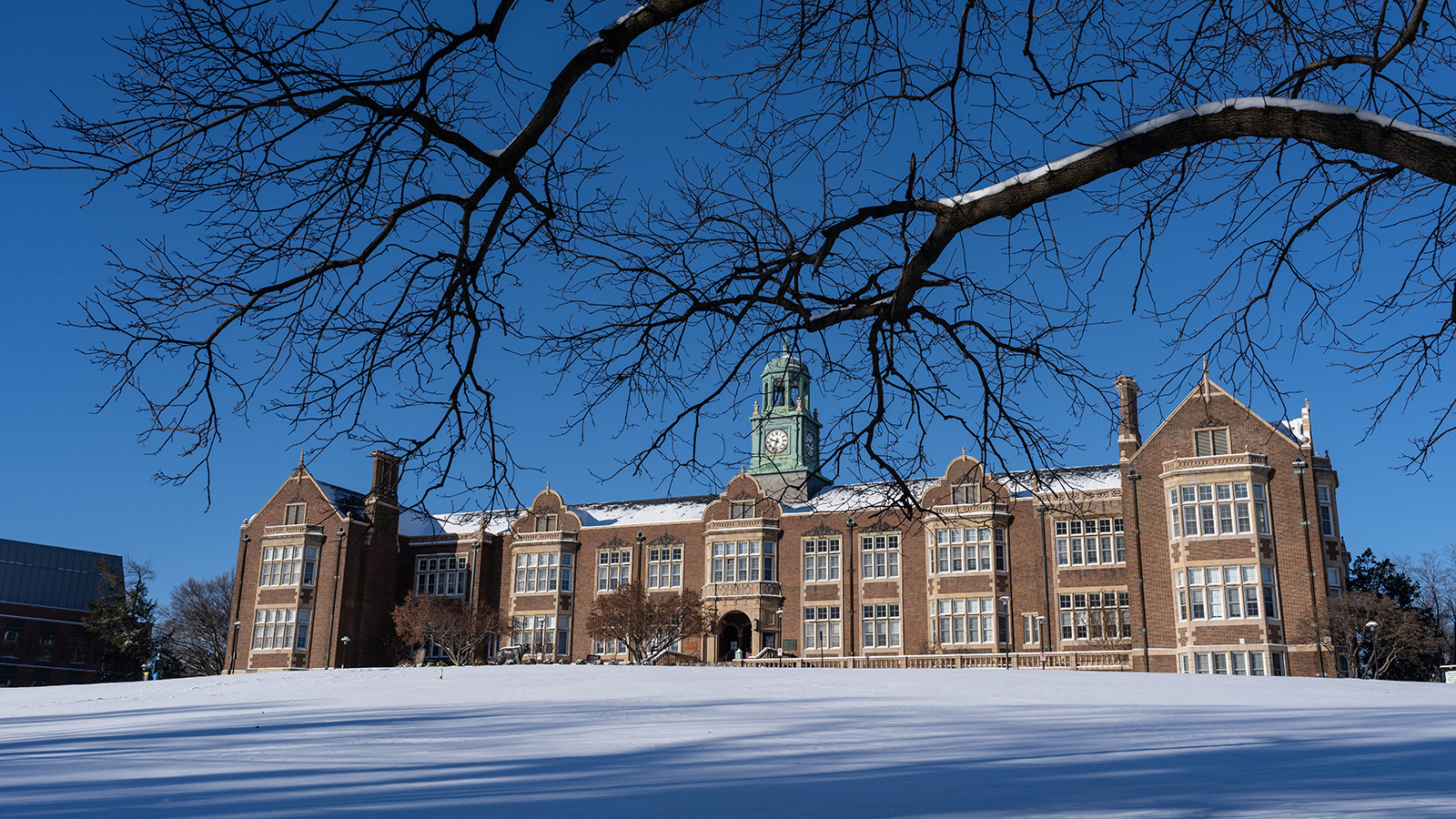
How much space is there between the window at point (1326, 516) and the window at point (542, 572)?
3164 centimetres

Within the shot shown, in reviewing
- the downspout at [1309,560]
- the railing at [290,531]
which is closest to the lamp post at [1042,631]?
the downspout at [1309,560]

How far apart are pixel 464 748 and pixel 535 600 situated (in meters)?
41.0

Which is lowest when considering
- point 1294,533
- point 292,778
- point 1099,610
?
point 292,778

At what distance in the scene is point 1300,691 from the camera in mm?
19344

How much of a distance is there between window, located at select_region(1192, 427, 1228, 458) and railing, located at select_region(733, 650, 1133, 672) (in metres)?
7.77

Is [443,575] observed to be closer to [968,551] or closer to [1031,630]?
[968,551]

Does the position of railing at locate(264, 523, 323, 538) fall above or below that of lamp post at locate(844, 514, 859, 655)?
above

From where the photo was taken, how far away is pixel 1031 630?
41.2 metres

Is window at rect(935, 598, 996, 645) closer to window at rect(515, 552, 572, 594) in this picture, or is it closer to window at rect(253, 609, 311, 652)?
window at rect(515, 552, 572, 594)

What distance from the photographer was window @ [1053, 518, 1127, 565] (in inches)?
1593

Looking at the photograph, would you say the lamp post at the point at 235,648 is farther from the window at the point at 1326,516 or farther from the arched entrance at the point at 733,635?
the window at the point at 1326,516

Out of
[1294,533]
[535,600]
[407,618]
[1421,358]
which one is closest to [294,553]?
[407,618]

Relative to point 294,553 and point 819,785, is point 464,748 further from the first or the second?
point 294,553

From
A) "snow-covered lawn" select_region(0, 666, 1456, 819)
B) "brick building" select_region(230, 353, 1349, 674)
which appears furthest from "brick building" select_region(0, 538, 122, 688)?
"snow-covered lawn" select_region(0, 666, 1456, 819)
